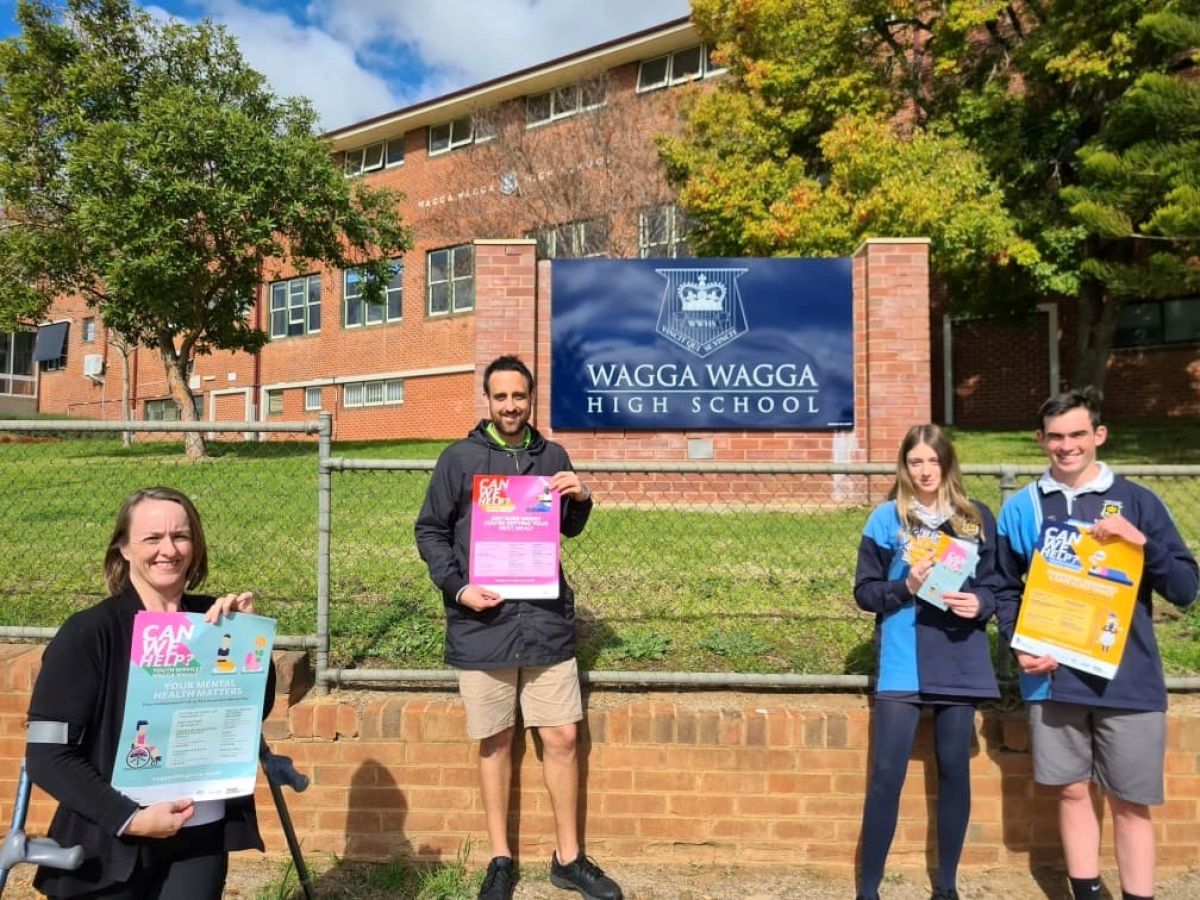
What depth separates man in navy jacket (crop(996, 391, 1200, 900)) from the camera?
2.54 meters

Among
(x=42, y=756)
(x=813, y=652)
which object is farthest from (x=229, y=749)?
(x=813, y=652)

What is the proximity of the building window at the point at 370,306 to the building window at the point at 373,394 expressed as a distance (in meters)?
1.78

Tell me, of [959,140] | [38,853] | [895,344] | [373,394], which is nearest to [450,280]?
[373,394]

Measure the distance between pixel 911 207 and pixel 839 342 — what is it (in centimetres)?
533

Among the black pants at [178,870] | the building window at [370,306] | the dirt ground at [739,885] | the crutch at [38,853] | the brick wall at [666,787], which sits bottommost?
the dirt ground at [739,885]

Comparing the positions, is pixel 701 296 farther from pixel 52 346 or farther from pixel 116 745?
pixel 52 346

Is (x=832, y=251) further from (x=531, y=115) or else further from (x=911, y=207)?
(x=531, y=115)

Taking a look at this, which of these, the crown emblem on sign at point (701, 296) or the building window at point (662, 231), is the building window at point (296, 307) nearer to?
the building window at point (662, 231)

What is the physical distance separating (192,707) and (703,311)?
603 centimetres

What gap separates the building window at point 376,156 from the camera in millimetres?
24406

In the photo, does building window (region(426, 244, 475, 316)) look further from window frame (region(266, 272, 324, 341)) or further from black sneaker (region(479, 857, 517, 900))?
black sneaker (region(479, 857, 517, 900))

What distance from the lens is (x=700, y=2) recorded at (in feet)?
46.8

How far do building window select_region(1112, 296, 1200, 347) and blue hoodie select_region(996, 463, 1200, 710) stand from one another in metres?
16.3

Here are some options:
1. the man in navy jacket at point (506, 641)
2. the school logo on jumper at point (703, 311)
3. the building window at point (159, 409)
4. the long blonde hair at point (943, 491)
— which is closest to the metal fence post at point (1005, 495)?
the long blonde hair at point (943, 491)
